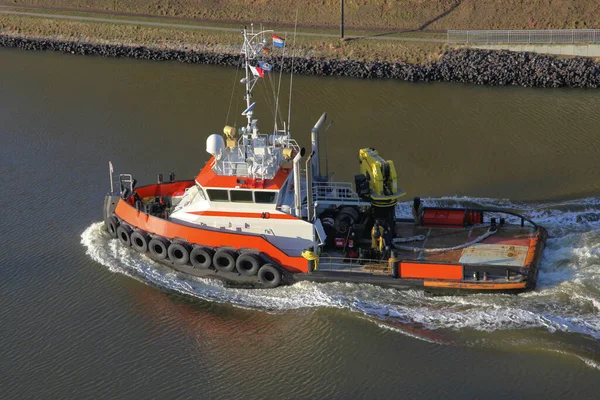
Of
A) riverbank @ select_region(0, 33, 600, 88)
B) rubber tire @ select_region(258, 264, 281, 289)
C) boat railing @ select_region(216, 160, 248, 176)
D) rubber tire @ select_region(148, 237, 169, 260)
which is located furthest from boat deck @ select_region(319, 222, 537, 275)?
riverbank @ select_region(0, 33, 600, 88)

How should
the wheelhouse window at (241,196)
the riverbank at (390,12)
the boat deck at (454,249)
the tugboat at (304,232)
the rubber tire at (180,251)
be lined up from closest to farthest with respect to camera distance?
1. the tugboat at (304,232)
2. the boat deck at (454,249)
3. the wheelhouse window at (241,196)
4. the rubber tire at (180,251)
5. the riverbank at (390,12)

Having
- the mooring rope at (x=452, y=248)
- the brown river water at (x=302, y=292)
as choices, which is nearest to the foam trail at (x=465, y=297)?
the brown river water at (x=302, y=292)

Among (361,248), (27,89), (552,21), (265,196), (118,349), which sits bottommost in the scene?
(118,349)

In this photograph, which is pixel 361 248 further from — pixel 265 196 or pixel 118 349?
pixel 118 349

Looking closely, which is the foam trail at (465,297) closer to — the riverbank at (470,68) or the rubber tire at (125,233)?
the rubber tire at (125,233)

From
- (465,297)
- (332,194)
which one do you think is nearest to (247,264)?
(332,194)

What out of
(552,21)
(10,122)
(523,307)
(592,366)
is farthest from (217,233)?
(552,21)

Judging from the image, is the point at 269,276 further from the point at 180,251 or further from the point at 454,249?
the point at 454,249
